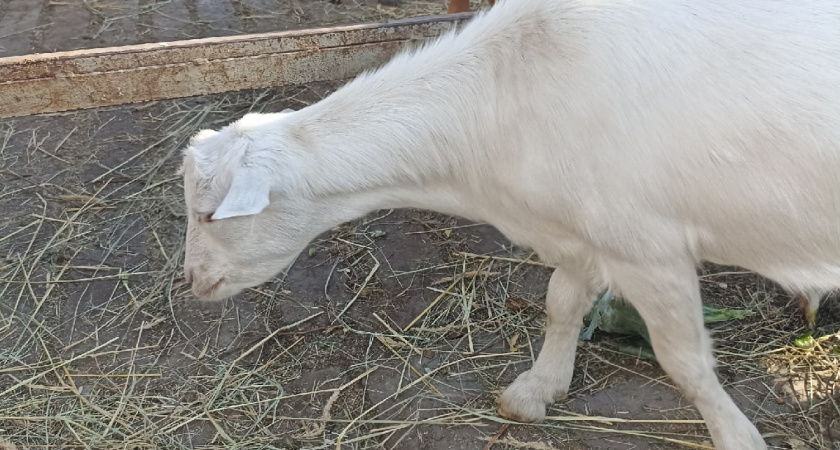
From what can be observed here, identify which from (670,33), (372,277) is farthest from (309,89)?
(670,33)

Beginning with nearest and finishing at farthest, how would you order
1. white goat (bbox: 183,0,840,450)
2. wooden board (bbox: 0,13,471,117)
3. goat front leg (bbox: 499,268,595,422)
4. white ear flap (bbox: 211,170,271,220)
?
white goat (bbox: 183,0,840,450) < white ear flap (bbox: 211,170,271,220) < goat front leg (bbox: 499,268,595,422) < wooden board (bbox: 0,13,471,117)

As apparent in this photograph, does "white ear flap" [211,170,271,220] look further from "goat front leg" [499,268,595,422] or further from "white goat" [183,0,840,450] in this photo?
"goat front leg" [499,268,595,422]

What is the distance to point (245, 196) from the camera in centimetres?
232

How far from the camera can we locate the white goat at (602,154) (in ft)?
7.04

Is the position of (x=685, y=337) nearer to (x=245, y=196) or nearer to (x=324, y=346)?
(x=245, y=196)

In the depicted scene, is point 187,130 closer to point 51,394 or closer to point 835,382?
point 51,394

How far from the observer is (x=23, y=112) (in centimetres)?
323

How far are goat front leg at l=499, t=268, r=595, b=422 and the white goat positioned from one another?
0.27 metres

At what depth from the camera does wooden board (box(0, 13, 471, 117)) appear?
3.13 meters

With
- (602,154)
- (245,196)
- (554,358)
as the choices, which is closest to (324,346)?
(554,358)

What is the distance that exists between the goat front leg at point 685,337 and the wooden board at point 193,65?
1.60m

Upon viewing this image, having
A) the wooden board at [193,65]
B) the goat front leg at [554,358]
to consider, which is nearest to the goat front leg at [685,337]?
the goat front leg at [554,358]

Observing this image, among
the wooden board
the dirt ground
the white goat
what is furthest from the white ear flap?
the dirt ground

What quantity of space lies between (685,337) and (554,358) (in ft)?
2.36
